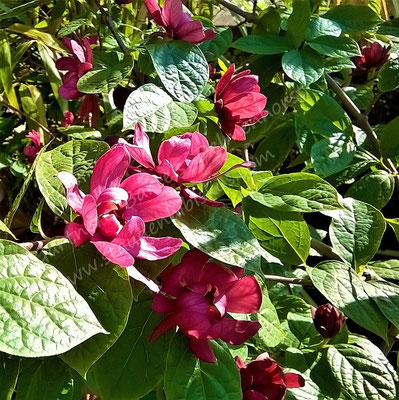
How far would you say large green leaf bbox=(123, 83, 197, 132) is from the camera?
0.55m

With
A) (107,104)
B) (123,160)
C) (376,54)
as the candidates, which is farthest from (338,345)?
(107,104)

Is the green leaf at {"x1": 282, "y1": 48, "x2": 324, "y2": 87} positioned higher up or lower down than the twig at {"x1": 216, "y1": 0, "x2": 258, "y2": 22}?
lower down

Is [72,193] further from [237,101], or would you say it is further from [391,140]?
[391,140]

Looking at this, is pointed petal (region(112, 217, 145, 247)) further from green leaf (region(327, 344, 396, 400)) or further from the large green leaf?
green leaf (region(327, 344, 396, 400))

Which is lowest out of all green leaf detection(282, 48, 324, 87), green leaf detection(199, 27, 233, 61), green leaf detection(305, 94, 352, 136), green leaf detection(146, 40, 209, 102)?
green leaf detection(305, 94, 352, 136)

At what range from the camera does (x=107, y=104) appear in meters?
1.09

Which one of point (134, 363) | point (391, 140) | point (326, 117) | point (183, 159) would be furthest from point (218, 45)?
point (134, 363)

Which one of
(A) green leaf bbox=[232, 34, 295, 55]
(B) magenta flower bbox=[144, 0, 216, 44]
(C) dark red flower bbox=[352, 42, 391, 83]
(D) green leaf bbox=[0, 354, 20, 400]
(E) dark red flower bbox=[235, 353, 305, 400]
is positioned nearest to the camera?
(D) green leaf bbox=[0, 354, 20, 400]

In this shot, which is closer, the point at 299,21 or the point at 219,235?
the point at 219,235

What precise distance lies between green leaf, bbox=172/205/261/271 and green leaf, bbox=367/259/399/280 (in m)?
0.32

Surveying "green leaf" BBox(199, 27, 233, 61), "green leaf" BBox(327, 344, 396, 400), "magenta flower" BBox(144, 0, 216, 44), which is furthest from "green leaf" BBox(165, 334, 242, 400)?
"green leaf" BBox(199, 27, 233, 61)

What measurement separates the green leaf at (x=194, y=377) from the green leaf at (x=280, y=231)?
0.16m

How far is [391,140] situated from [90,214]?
0.58 meters

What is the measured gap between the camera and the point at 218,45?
81 centimetres
